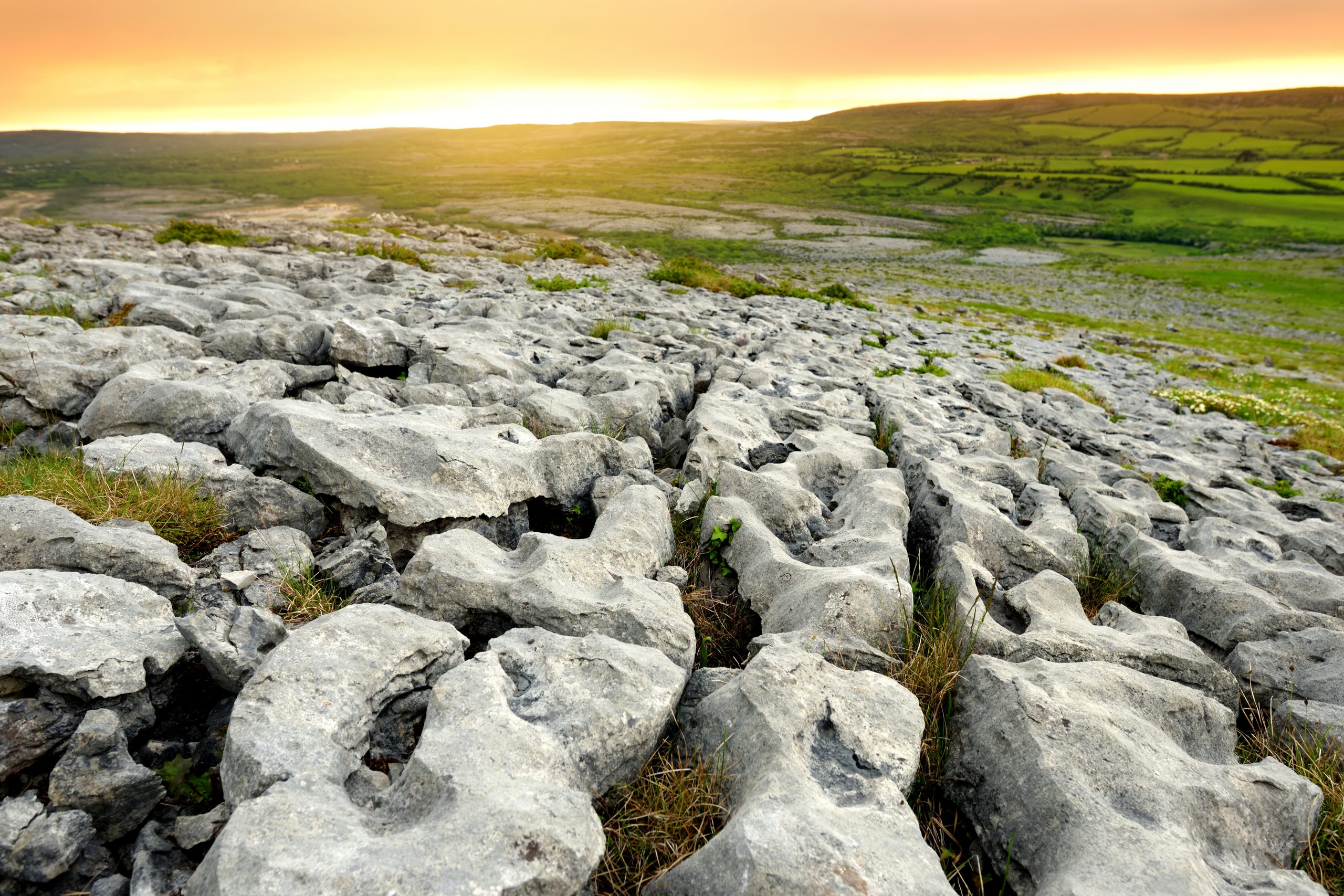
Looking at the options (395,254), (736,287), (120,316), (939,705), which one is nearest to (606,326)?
(120,316)

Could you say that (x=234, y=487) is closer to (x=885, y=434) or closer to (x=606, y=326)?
(x=885, y=434)

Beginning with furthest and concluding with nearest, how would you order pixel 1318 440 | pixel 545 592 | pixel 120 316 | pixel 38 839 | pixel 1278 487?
1. pixel 1318 440
2. pixel 120 316
3. pixel 1278 487
4. pixel 545 592
5. pixel 38 839

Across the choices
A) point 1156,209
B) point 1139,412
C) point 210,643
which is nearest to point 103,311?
point 210,643

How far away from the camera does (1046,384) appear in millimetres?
20969

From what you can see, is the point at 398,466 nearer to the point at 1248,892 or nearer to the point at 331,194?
the point at 1248,892

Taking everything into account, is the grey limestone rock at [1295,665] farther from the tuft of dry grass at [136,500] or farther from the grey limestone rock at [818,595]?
the tuft of dry grass at [136,500]

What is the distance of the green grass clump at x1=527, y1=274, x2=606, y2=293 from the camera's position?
25984 mm

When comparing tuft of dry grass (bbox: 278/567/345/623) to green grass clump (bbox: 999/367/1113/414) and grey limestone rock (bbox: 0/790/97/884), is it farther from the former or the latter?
green grass clump (bbox: 999/367/1113/414)

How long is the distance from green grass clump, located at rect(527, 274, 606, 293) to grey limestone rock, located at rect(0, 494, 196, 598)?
20.3 meters

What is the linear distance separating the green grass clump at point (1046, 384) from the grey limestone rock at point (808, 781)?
1728 centimetres

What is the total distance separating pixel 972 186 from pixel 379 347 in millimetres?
191874

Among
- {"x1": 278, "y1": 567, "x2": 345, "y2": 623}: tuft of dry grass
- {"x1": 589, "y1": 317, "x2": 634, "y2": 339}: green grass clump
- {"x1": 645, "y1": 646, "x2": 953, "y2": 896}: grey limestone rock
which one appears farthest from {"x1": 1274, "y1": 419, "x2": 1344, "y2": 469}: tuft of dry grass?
{"x1": 278, "y1": 567, "x2": 345, "y2": 623}: tuft of dry grass

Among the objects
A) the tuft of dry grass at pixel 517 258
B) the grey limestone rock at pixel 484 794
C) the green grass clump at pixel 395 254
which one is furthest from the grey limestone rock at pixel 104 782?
the tuft of dry grass at pixel 517 258

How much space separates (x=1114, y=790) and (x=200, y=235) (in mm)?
43764
